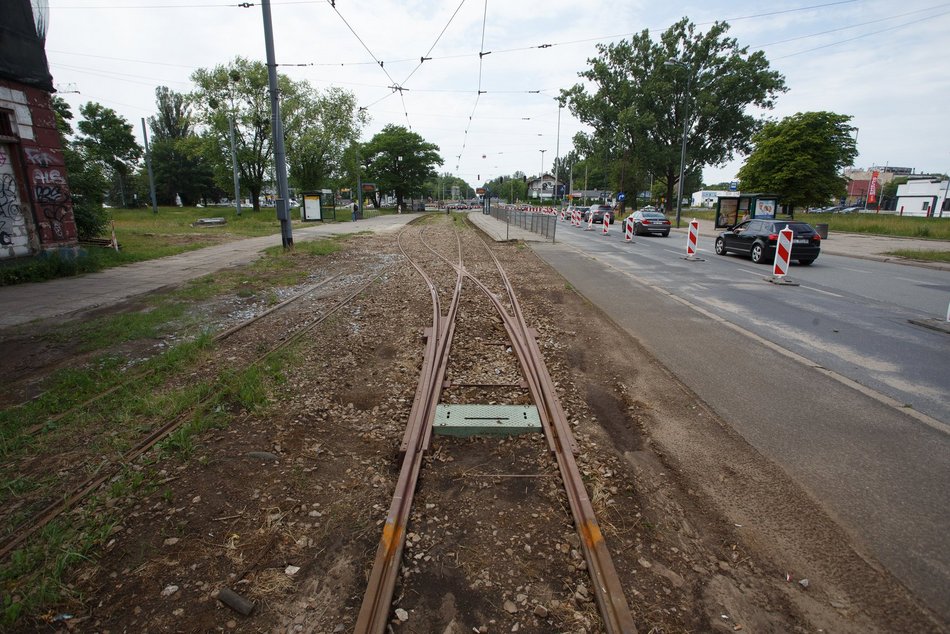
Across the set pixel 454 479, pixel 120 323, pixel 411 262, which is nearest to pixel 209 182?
pixel 411 262

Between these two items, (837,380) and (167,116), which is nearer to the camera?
(837,380)

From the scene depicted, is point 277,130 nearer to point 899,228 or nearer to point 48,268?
point 48,268

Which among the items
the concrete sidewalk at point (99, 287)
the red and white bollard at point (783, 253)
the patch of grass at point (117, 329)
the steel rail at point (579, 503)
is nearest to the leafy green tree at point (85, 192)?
the concrete sidewalk at point (99, 287)

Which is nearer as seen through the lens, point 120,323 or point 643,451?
point 643,451

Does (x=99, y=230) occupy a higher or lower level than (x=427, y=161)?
lower

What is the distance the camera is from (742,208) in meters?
29.8

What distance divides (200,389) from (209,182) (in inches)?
2897

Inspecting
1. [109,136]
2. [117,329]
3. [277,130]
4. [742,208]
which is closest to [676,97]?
[742,208]

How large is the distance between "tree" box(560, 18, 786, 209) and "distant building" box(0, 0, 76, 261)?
46.9 m

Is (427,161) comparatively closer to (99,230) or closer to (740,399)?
(99,230)

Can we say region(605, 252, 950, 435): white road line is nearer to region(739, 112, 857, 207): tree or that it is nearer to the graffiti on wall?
the graffiti on wall

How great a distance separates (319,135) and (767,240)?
4596 cm

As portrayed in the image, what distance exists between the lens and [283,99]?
1837 inches

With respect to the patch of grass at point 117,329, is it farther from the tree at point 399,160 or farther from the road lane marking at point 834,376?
the tree at point 399,160
